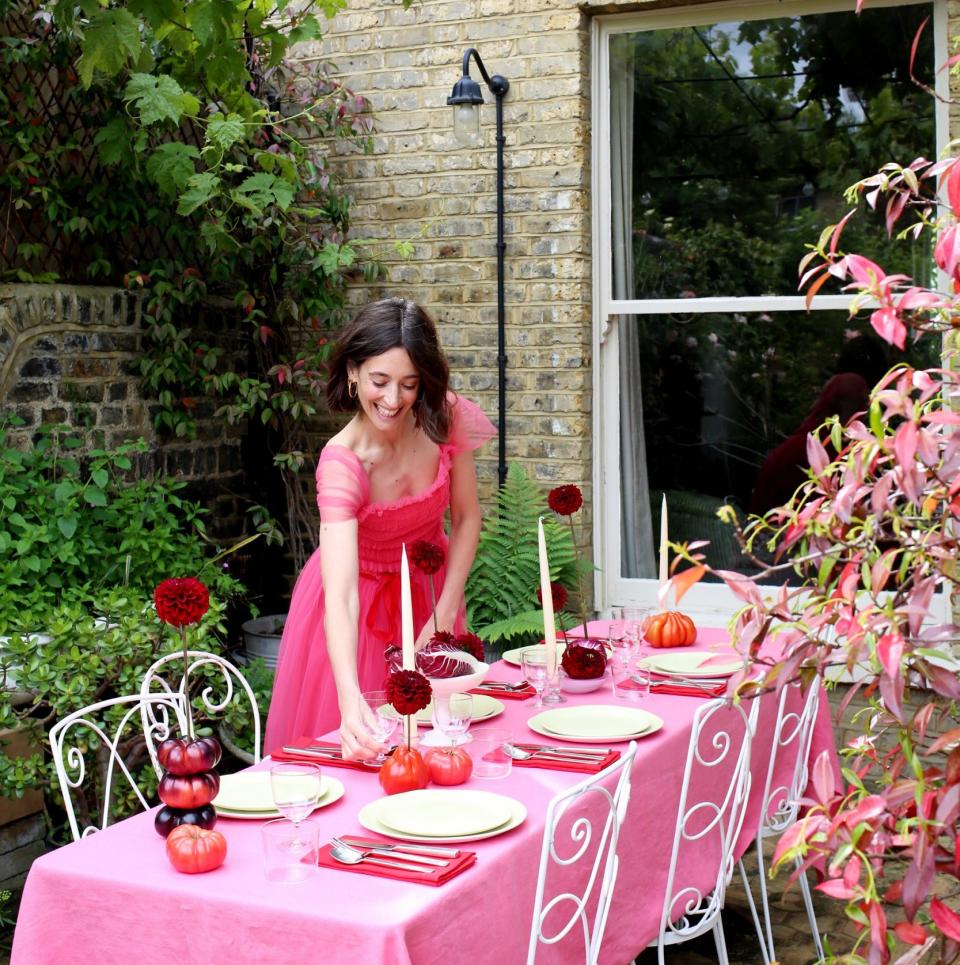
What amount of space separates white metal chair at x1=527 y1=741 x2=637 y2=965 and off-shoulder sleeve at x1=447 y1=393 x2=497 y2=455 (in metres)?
1.19

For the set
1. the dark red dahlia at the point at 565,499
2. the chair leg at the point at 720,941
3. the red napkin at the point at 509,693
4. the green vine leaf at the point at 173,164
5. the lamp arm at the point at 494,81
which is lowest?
the chair leg at the point at 720,941

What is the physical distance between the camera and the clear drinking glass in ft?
7.20

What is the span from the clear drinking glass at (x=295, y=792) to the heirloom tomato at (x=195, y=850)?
112 mm

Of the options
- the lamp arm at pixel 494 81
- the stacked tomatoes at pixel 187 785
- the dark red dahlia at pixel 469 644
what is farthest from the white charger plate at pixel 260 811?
Answer: the lamp arm at pixel 494 81

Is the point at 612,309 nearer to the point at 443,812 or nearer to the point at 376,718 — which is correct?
the point at 376,718

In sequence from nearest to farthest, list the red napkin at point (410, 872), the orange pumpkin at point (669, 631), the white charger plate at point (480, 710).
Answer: the red napkin at point (410, 872) → the white charger plate at point (480, 710) → the orange pumpkin at point (669, 631)

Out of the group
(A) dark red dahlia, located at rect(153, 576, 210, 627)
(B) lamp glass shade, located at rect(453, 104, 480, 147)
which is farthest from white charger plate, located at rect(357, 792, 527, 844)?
(B) lamp glass shade, located at rect(453, 104, 480, 147)

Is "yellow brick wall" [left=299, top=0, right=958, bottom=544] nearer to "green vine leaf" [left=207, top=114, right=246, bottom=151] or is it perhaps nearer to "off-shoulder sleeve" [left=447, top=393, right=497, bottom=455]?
"green vine leaf" [left=207, top=114, right=246, bottom=151]

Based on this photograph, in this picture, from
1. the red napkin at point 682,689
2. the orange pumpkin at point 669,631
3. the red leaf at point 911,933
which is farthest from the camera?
the orange pumpkin at point 669,631

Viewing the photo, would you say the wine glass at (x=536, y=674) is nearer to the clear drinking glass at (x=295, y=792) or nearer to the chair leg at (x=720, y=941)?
the chair leg at (x=720, y=941)

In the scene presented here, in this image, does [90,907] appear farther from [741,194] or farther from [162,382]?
[741,194]

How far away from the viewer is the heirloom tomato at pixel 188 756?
87.2 inches

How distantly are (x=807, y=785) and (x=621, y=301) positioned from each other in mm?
2206

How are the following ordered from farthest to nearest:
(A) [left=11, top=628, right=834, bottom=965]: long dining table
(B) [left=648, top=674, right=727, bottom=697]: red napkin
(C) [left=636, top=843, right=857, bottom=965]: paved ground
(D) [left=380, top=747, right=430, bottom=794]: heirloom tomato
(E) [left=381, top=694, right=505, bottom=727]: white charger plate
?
(C) [left=636, top=843, right=857, bottom=965]: paved ground < (B) [left=648, top=674, right=727, bottom=697]: red napkin < (E) [left=381, top=694, right=505, bottom=727]: white charger plate < (D) [left=380, top=747, right=430, bottom=794]: heirloom tomato < (A) [left=11, top=628, right=834, bottom=965]: long dining table
